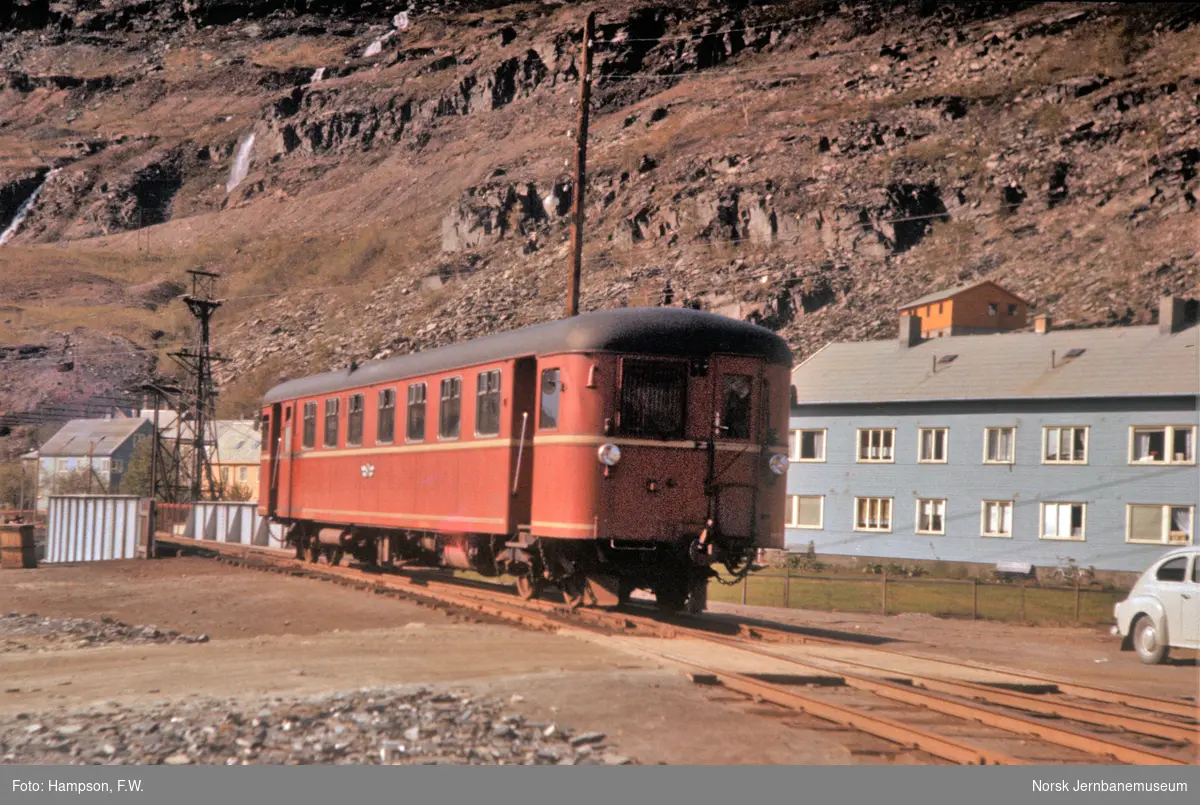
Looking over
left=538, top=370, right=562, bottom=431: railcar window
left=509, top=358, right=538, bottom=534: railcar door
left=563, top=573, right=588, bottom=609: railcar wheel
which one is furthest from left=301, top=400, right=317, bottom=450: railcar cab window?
left=538, top=370, right=562, bottom=431: railcar window

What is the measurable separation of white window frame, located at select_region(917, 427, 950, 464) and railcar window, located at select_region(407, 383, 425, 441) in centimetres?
3520

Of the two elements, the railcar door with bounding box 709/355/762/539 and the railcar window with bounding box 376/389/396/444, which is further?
the railcar window with bounding box 376/389/396/444

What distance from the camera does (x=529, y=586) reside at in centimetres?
1916

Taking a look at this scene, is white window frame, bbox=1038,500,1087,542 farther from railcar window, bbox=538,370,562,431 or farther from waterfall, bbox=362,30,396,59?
waterfall, bbox=362,30,396,59

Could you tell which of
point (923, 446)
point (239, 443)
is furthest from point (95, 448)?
point (923, 446)

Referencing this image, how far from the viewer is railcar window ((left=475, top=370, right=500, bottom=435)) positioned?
18156 mm

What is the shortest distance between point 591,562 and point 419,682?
588cm

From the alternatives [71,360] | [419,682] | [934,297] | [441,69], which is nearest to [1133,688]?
[419,682]

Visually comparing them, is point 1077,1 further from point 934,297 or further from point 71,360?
point 71,360

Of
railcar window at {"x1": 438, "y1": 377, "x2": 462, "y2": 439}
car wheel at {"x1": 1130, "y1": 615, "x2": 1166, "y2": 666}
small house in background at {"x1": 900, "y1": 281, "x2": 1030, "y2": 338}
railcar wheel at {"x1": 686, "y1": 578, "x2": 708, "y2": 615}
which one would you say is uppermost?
small house in background at {"x1": 900, "y1": 281, "x2": 1030, "y2": 338}

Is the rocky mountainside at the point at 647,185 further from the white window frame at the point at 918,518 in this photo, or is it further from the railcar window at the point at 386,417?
the railcar window at the point at 386,417

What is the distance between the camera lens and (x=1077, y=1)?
12406 cm

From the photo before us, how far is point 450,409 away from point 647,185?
124621 mm

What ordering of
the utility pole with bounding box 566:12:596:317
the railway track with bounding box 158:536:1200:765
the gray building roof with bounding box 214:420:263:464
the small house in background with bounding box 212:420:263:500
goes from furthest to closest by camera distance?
the gray building roof with bounding box 214:420:263:464 < the small house in background with bounding box 212:420:263:500 < the utility pole with bounding box 566:12:596:317 < the railway track with bounding box 158:536:1200:765
